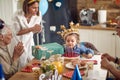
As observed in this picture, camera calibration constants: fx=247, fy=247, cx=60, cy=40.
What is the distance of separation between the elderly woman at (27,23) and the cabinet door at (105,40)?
140cm

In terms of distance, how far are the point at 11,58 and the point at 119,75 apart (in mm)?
1003

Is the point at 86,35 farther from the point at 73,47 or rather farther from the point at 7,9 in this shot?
the point at 73,47

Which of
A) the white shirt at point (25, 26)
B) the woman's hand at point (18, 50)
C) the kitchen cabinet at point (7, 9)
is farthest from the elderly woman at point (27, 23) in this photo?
the kitchen cabinet at point (7, 9)

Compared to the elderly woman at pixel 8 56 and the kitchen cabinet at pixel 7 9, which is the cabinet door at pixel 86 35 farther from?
the elderly woman at pixel 8 56

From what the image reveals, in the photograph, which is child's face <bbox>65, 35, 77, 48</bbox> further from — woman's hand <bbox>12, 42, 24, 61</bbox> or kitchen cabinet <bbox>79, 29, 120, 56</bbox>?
kitchen cabinet <bbox>79, 29, 120, 56</bbox>

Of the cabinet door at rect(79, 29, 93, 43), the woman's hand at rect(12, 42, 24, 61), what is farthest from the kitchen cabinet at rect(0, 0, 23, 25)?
the woman's hand at rect(12, 42, 24, 61)

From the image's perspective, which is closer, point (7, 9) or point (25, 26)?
point (25, 26)

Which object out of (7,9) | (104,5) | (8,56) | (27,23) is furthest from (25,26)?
(104,5)

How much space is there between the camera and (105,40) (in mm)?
4164

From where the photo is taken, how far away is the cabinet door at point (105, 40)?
4109 millimetres

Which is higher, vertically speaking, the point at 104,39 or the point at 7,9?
the point at 7,9

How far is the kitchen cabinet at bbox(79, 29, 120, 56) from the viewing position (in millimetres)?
4105

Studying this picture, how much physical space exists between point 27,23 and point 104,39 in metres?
1.61

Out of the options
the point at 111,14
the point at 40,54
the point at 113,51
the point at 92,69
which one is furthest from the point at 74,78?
the point at 111,14
